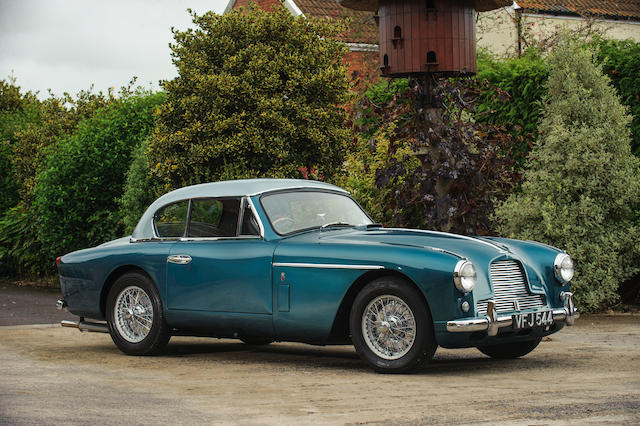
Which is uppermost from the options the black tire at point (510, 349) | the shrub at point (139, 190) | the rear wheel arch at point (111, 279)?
the shrub at point (139, 190)

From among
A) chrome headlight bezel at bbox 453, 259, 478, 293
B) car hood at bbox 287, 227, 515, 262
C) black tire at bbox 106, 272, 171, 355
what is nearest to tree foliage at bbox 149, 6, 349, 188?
black tire at bbox 106, 272, 171, 355

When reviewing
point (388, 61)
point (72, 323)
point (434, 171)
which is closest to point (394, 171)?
point (434, 171)

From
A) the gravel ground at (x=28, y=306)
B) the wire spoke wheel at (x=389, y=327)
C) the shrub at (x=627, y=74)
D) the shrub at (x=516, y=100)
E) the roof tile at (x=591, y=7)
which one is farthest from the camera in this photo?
the roof tile at (x=591, y=7)

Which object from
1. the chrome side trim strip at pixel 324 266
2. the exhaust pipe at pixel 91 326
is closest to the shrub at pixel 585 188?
the chrome side trim strip at pixel 324 266

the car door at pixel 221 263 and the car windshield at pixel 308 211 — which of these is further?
the car windshield at pixel 308 211

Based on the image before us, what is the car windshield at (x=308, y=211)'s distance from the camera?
9312mm

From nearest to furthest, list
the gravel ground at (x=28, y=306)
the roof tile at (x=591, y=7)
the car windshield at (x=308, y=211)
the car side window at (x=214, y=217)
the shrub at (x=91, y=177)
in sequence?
the car windshield at (x=308, y=211) → the car side window at (x=214, y=217) → the gravel ground at (x=28, y=306) → the shrub at (x=91, y=177) → the roof tile at (x=591, y=7)

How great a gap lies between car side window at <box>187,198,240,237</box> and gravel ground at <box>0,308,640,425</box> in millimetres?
1234

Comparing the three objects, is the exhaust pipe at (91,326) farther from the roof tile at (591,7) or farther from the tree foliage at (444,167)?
the roof tile at (591,7)

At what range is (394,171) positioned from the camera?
14305 mm

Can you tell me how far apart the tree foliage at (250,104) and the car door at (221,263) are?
20.0 feet

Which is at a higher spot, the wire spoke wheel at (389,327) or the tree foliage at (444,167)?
the tree foliage at (444,167)

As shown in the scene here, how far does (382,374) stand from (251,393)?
133 cm

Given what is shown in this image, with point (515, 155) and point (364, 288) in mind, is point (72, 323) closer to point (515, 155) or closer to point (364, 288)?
point (364, 288)
